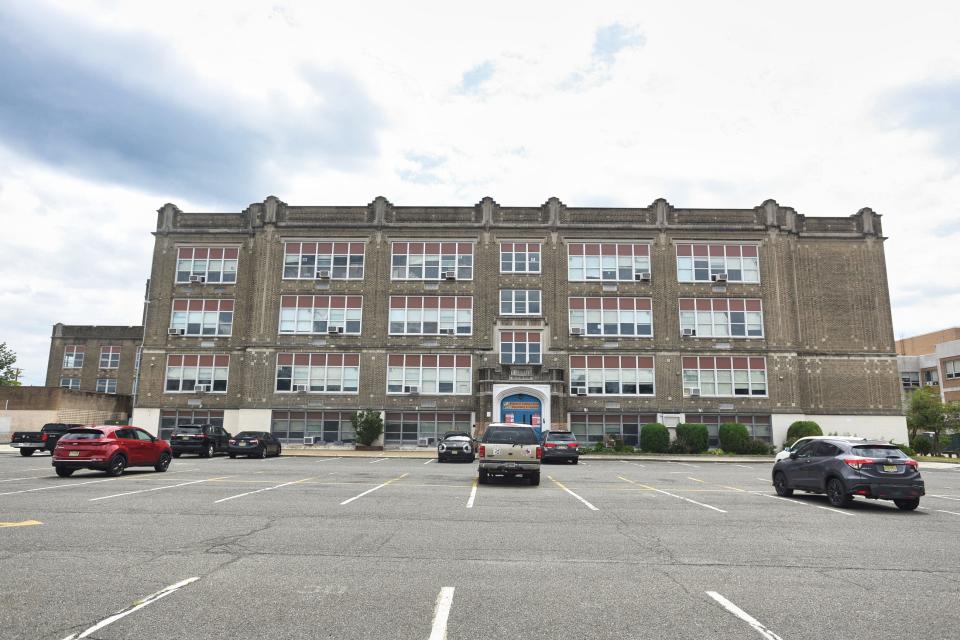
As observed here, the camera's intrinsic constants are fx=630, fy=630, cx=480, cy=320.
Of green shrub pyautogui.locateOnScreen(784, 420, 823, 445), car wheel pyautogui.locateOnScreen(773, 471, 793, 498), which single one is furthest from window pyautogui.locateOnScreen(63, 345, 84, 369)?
car wheel pyautogui.locateOnScreen(773, 471, 793, 498)

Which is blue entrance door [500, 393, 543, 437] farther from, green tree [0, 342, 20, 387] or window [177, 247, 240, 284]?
green tree [0, 342, 20, 387]

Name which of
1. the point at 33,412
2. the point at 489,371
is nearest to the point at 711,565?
the point at 489,371

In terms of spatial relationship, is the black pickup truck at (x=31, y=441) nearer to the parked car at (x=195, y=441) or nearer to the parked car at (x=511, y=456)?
the parked car at (x=195, y=441)

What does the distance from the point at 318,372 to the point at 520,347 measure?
1357 centimetres

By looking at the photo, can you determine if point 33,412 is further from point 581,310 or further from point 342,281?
point 581,310

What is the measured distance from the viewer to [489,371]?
39906 mm

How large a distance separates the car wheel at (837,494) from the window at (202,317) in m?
38.5

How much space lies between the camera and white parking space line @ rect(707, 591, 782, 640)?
5297 mm

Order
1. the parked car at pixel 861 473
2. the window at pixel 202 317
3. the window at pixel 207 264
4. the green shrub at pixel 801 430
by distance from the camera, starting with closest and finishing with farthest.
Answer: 1. the parked car at pixel 861 473
2. the green shrub at pixel 801 430
3. the window at pixel 202 317
4. the window at pixel 207 264

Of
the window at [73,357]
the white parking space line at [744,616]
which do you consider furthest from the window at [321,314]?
the white parking space line at [744,616]

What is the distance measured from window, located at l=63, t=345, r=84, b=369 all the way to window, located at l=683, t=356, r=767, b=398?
5957cm

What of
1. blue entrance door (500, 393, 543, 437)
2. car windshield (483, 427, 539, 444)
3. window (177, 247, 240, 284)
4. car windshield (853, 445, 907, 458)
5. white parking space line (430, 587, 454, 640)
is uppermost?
window (177, 247, 240, 284)

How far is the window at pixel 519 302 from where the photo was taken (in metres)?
42.1

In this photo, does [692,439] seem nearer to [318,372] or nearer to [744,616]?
[318,372]
